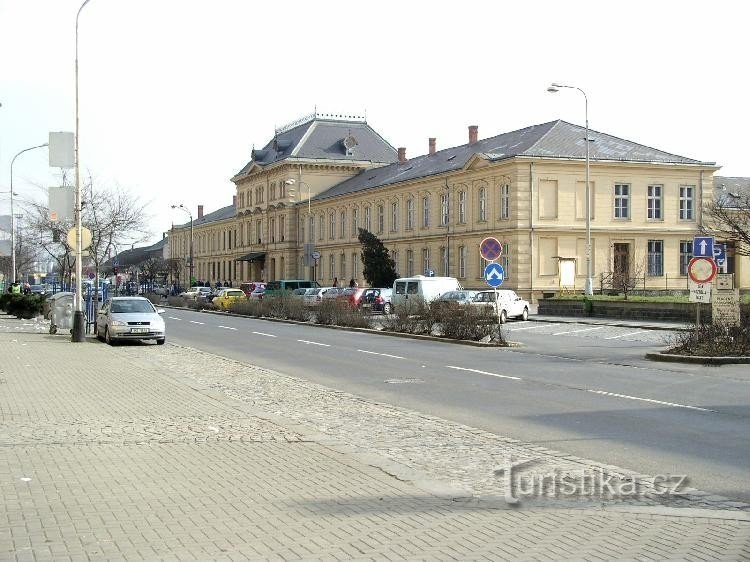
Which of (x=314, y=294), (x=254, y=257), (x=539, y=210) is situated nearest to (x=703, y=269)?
(x=314, y=294)

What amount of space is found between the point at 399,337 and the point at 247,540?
26398 millimetres

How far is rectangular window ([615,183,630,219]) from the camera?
63500 millimetres

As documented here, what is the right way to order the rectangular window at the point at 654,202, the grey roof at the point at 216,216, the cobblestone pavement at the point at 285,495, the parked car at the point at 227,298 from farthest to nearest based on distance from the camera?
the grey roof at the point at 216,216 < the rectangular window at the point at 654,202 < the parked car at the point at 227,298 < the cobblestone pavement at the point at 285,495

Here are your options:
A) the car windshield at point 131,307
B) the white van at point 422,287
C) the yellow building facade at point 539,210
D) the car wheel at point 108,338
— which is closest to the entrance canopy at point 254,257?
the yellow building facade at point 539,210

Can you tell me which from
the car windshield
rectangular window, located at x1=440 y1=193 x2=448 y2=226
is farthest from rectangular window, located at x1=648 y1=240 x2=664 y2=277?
the car windshield

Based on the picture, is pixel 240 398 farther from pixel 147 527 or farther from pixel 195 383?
pixel 147 527

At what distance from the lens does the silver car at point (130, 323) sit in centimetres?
2798

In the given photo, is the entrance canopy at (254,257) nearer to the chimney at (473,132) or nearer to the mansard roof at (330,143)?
the mansard roof at (330,143)

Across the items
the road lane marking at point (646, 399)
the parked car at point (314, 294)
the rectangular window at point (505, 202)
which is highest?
the rectangular window at point (505, 202)

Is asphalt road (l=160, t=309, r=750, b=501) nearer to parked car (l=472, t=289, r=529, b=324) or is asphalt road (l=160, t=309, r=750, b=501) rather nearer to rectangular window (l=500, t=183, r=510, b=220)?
parked car (l=472, t=289, r=529, b=324)

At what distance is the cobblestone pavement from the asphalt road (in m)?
0.95

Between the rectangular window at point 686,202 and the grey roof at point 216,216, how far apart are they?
6786 cm

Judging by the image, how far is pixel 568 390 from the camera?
16375 mm

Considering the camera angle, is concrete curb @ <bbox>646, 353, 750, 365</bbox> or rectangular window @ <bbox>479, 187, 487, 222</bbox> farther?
rectangular window @ <bbox>479, 187, 487, 222</bbox>
